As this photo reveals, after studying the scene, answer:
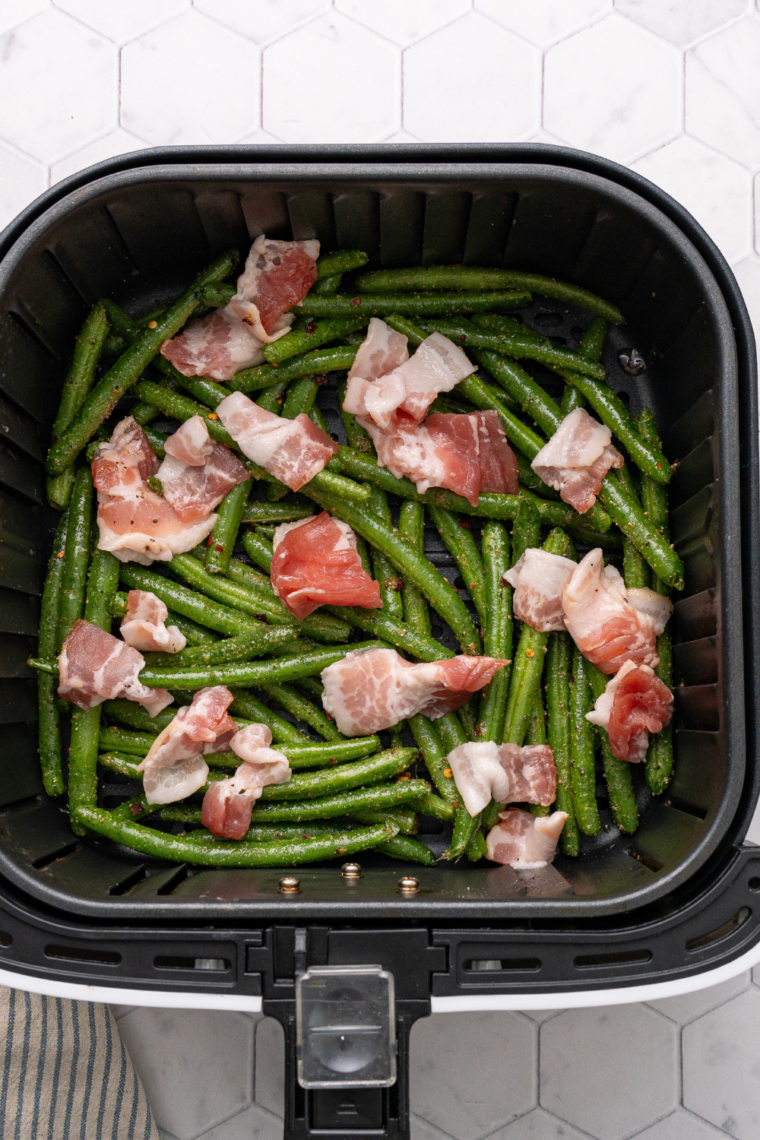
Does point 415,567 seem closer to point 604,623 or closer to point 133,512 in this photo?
point 604,623

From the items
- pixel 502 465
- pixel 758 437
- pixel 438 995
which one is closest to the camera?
pixel 438 995

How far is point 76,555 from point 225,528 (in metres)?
0.42

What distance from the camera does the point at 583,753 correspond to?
228cm

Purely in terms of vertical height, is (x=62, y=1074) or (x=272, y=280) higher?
(x=272, y=280)

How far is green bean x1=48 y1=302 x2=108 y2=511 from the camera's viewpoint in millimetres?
2285

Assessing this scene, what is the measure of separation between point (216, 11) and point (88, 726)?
86.7 inches

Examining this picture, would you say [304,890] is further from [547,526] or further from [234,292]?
[234,292]

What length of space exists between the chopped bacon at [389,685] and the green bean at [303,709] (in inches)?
2.3

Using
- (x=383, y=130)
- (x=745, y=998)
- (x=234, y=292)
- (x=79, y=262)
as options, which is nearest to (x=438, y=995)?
(x=745, y=998)

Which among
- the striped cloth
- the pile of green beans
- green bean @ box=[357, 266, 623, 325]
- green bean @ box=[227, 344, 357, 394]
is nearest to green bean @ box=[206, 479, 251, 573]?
the pile of green beans

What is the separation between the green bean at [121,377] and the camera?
228 cm

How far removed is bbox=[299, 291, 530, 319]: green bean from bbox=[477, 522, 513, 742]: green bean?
0.64 m

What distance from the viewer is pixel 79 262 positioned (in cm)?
217

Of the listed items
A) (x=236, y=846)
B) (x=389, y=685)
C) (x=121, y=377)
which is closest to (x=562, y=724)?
(x=389, y=685)
